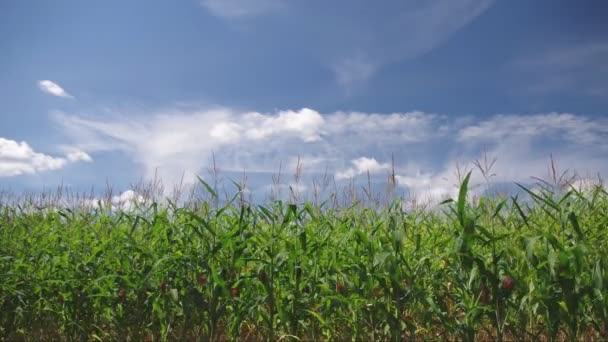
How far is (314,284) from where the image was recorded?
9.75 ft

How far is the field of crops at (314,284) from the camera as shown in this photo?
9.10ft

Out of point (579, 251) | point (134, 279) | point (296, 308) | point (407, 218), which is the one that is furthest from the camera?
point (407, 218)

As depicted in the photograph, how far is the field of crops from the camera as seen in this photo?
9.10 feet

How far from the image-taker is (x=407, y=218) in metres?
3.83

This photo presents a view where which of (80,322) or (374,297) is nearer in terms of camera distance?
(374,297)

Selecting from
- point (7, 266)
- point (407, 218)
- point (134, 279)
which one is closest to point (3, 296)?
point (7, 266)

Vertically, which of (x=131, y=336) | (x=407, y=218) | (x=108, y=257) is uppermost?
(x=407, y=218)

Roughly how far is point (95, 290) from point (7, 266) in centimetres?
100

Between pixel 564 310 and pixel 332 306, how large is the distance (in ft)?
4.01

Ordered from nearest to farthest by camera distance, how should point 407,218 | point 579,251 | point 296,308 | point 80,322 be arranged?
point 579,251
point 296,308
point 80,322
point 407,218

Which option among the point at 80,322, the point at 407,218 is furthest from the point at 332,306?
the point at 80,322

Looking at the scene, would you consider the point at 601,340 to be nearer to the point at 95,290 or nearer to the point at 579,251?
the point at 579,251

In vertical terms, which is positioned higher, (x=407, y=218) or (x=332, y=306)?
(x=407, y=218)

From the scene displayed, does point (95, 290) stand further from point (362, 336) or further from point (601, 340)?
point (601, 340)
